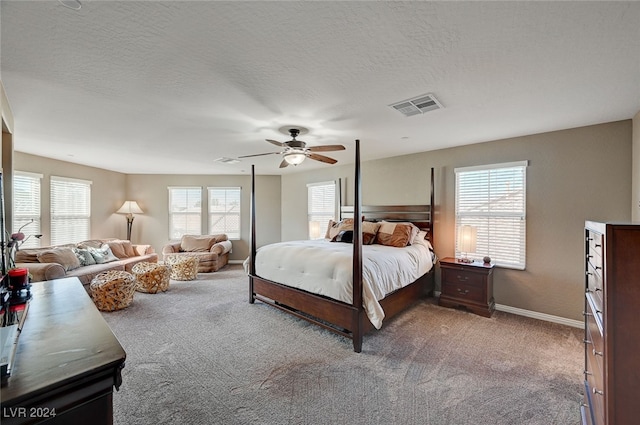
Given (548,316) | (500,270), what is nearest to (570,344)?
(548,316)

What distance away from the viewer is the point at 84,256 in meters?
4.92

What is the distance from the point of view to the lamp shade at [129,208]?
6.71 m

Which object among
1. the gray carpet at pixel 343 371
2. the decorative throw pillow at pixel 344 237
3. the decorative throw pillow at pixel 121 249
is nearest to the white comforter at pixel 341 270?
the gray carpet at pixel 343 371

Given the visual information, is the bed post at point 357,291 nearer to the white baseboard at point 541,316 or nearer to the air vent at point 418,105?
the air vent at point 418,105

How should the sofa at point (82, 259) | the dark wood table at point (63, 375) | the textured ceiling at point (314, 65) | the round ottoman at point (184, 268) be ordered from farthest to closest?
the round ottoman at point (184, 268) < the sofa at point (82, 259) < the textured ceiling at point (314, 65) < the dark wood table at point (63, 375)

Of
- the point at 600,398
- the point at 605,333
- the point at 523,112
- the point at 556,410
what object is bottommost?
the point at 556,410

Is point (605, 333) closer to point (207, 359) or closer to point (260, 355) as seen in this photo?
point (260, 355)

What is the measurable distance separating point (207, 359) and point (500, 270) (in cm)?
402

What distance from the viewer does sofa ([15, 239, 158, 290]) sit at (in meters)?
3.86

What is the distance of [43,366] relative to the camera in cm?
90

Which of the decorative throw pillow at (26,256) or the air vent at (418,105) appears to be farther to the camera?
the decorative throw pillow at (26,256)

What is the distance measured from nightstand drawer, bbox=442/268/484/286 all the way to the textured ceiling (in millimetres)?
1956

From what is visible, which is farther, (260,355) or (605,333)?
(260,355)

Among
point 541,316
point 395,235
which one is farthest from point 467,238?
point 541,316
